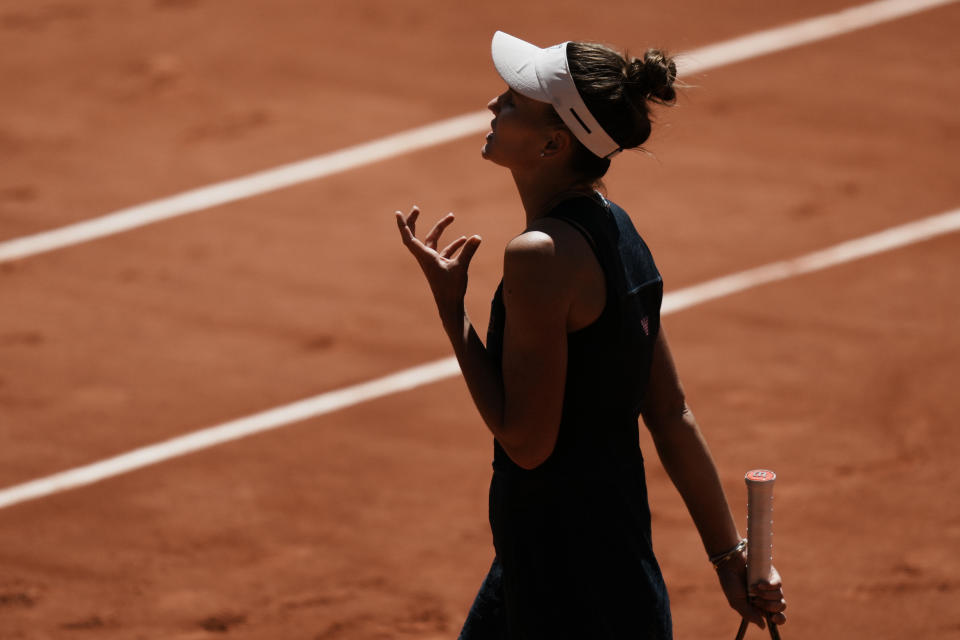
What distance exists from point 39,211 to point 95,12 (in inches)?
108

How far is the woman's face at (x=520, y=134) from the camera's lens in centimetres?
313

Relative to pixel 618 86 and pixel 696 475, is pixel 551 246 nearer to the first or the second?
pixel 618 86

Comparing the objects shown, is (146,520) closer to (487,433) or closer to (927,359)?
(487,433)

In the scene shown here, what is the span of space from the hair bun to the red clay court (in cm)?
288

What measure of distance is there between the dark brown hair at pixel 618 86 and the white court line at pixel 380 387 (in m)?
3.95

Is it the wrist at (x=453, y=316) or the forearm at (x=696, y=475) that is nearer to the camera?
the wrist at (x=453, y=316)

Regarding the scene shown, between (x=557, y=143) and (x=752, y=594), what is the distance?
1.27 m

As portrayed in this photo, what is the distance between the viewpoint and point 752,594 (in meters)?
3.41

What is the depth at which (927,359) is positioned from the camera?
710cm

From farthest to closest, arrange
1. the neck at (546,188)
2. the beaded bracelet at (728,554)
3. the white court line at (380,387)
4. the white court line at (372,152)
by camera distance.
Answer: the white court line at (372,152) < the white court line at (380,387) < the beaded bracelet at (728,554) < the neck at (546,188)

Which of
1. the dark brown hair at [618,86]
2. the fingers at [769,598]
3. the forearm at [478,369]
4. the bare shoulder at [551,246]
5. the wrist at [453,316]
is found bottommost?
the fingers at [769,598]

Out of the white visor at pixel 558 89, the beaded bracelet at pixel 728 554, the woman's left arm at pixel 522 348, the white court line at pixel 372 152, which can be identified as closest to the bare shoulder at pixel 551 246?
the woman's left arm at pixel 522 348

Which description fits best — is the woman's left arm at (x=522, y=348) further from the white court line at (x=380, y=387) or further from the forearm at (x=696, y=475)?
the white court line at (x=380, y=387)

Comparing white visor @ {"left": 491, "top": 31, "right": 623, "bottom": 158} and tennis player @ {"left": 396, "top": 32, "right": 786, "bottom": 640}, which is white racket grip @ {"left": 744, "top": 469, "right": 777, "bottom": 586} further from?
white visor @ {"left": 491, "top": 31, "right": 623, "bottom": 158}
